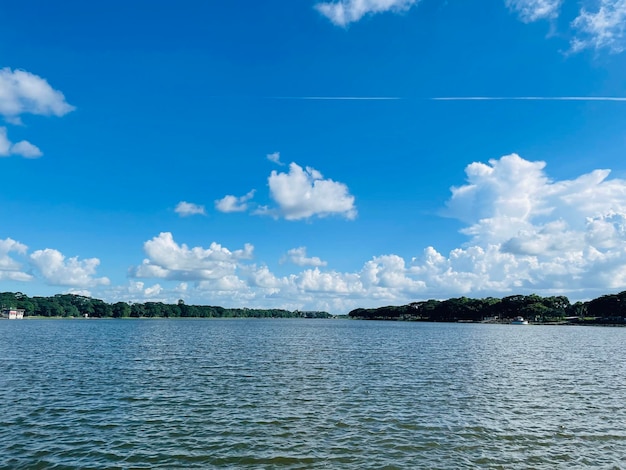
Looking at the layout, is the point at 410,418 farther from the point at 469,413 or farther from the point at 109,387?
the point at 109,387

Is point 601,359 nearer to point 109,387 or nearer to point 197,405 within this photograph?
point 197,405

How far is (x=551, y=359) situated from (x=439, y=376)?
34.0m

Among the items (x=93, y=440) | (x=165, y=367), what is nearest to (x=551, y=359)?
(x=165, y=367)

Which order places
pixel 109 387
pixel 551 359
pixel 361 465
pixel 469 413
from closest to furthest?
pixel 361 465 → pixel 469 413 → pixel 109 387 → pixel 551 359

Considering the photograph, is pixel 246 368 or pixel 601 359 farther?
pixel 601 359

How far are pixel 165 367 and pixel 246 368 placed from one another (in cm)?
1129

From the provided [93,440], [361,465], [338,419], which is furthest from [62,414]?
[361,465]

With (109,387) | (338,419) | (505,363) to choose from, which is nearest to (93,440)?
(338,419)

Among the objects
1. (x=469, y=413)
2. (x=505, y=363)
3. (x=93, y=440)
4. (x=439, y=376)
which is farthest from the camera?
(x=505, y=363)

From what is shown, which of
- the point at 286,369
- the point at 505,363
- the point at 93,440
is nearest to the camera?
the point at 93,440

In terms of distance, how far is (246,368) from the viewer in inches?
2384

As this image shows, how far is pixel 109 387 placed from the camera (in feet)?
149

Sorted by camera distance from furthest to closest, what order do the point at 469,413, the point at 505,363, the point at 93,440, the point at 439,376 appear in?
the point at 505,363
the point at 439,376
the point at 469,413
the point at 93,440

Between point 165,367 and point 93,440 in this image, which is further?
point 165,367
